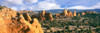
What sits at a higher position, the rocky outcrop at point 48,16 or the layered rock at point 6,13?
the layered rock at point 6,13

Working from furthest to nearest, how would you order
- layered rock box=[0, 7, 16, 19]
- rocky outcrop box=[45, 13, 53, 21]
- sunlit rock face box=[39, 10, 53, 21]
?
sunlit rock face box=[39, 10, 53, 21]
rocky outcrop box=[45, 13, 53, 21]
layered rock box=[0, 7, 16, 19]

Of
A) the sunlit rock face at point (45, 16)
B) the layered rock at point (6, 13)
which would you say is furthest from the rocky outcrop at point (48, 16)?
the layered rock at point (6, 13)

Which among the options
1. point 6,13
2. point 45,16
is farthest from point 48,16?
point 6,13

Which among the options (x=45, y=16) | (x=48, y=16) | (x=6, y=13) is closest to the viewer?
(x=6, y=13)

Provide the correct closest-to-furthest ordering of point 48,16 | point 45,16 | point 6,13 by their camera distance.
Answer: point 6,13
point 48,16
point 45,16

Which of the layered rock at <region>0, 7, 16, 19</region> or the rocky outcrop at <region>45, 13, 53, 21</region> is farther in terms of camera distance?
the rocky outcrop at <region>45, 13, 53, 21</region>

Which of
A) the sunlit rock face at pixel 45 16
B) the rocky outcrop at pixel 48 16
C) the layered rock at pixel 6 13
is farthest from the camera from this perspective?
the sunlit rock face at pixel 45 16

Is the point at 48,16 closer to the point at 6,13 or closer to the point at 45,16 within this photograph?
the point at 45,16

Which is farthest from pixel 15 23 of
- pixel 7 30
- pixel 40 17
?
pixel 40 17

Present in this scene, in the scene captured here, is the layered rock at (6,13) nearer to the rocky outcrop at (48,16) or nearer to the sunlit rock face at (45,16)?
the sunlit rock face at (45,16)

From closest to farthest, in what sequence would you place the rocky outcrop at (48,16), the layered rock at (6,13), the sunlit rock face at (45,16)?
1. the layered rock at (6,13)
2. the rocky outcrop at (48,16)
3. the sunlit rock face at (45,16)

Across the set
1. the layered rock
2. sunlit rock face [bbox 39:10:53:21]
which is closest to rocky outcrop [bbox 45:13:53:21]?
sunlit rock face [bbox 39:10:53:21]

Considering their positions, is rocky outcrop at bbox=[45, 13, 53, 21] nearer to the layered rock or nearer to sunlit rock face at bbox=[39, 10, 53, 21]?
sunlit rock face at bbox=[39, 10, 53, 21]

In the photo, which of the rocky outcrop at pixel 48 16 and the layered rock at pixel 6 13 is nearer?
the layered rock at pixel 6 13
